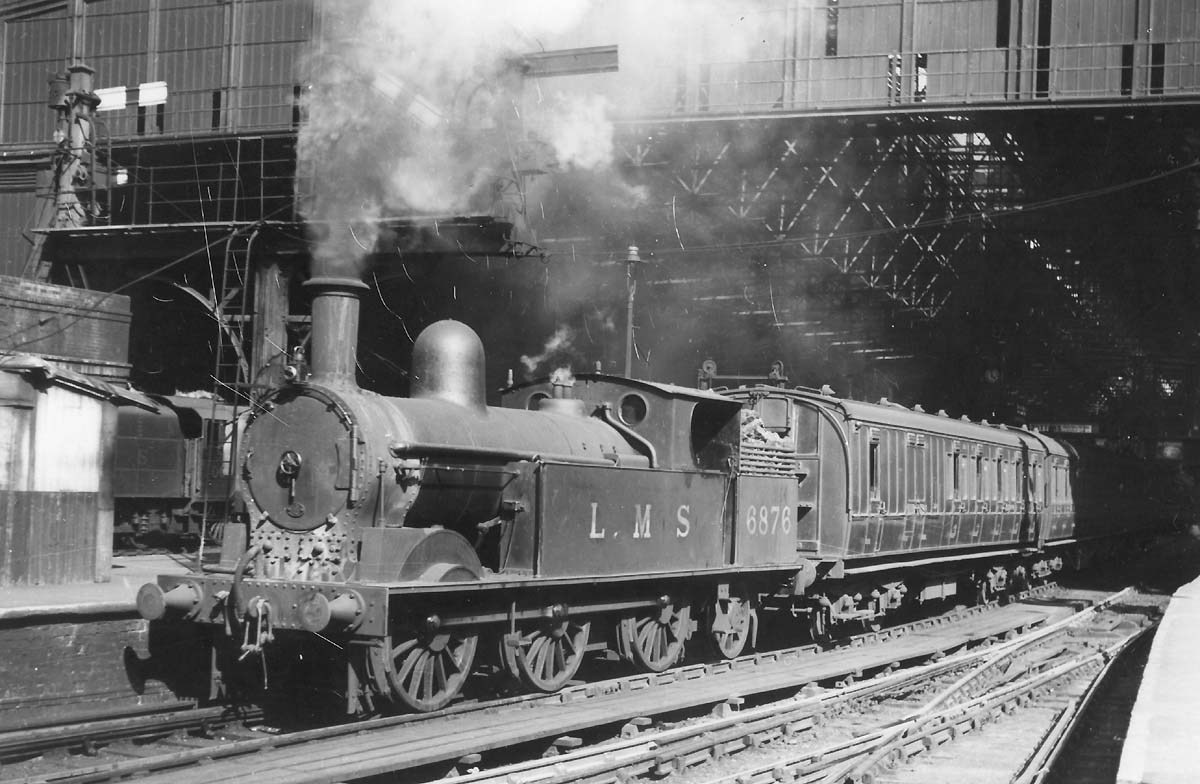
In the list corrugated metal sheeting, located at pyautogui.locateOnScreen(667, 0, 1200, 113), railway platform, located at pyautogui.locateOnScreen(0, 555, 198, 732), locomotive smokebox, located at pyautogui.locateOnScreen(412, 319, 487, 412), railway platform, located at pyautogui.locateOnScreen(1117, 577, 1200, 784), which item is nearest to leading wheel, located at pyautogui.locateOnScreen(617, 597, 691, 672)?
locomotive smokebox, located at pyautogui.locateOnScreen(412, 319, 487, 412)

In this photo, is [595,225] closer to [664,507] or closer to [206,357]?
[206,357]

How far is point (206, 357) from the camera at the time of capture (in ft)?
77.5

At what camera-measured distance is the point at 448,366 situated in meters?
9.72

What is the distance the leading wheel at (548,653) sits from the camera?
9.58m

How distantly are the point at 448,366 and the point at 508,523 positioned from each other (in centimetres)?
136

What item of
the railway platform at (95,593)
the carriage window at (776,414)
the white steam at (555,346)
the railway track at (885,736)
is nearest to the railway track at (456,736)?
the railway track at (885,736)

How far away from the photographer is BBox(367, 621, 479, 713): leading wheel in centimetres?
839

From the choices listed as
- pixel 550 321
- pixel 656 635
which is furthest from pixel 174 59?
pixel 656 635

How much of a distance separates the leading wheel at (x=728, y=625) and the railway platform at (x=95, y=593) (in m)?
5.52

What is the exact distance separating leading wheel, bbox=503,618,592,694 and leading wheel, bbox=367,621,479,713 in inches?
14.0

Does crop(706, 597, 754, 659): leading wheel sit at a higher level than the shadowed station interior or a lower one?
lower

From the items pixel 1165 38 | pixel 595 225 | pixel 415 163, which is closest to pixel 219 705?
pixel 415 163

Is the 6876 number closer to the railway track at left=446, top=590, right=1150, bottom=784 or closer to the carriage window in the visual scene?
the carriage window

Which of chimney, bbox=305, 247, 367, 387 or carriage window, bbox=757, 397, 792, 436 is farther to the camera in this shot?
carriage window, bbox=757, 397, 792, 436
